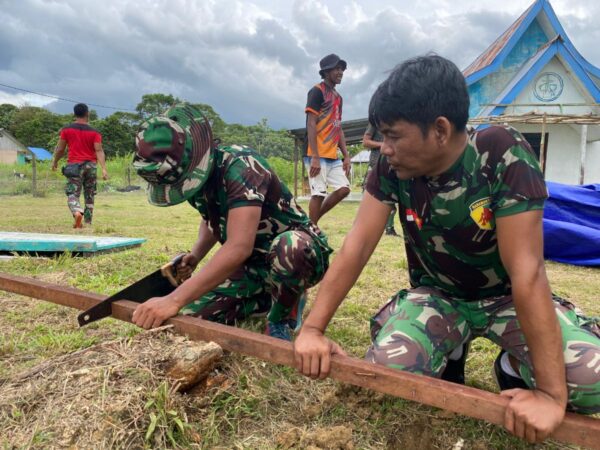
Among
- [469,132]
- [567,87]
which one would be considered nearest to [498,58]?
[567,87]

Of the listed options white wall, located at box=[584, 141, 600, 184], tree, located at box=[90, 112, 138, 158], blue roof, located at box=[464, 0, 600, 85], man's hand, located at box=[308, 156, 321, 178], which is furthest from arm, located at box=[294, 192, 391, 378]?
tree, located at box=[90, 112, 138, 158]

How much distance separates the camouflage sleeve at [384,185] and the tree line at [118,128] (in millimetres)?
47111

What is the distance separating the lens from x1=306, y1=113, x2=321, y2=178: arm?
19.6ft

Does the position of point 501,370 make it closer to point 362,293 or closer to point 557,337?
point 557,337

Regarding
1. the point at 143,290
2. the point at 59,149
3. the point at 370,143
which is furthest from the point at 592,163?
the point at 143,290

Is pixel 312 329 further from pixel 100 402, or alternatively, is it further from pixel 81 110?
pixel 81 110

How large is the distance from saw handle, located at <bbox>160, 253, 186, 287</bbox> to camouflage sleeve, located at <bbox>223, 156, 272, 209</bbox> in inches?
27.1

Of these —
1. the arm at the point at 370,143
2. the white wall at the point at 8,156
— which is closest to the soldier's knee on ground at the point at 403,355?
the arm at the point at 370,143

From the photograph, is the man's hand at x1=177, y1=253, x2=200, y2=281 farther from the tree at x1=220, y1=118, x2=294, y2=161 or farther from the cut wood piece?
the tree at x1=220, y1=118, x2=294, y2=161

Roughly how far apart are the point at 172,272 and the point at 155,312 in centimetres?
74

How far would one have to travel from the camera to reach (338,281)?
6.33 ft

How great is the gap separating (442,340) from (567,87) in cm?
1273

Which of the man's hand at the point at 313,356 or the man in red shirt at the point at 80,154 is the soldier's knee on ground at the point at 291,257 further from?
the man in red shirt at the point at 80,154

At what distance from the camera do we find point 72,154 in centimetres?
788
